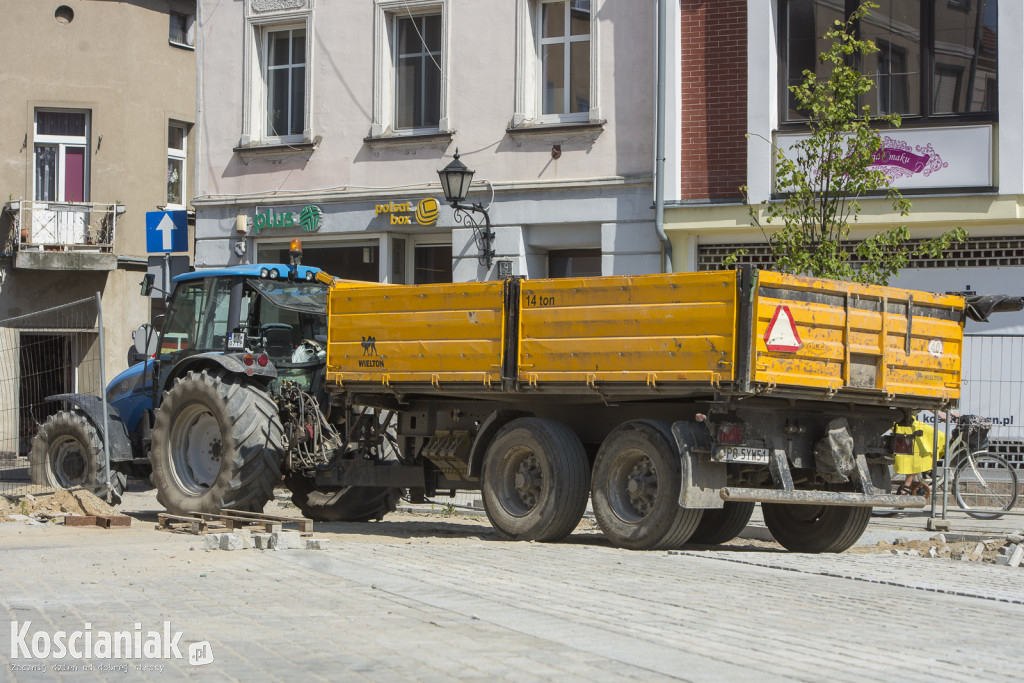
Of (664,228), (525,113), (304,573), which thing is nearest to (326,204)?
(525,113)

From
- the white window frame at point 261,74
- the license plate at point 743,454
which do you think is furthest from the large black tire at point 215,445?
the white window frame at point 261,74

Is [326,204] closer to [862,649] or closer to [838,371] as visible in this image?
[838,371]

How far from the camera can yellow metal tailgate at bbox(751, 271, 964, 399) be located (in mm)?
10047

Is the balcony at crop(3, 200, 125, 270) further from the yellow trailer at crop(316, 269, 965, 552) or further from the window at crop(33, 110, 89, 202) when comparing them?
the yellow trailer at crop(316, 269, 965, 552)

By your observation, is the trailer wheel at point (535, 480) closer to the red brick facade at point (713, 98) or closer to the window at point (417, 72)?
the red brick facade at point (713, 98)

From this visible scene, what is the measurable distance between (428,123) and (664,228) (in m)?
4.09

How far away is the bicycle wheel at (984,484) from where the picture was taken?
1541 cm

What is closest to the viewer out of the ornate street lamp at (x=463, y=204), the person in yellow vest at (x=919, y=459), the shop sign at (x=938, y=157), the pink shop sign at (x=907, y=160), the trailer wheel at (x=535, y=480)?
the trailer wheel at (x=535, y=480)

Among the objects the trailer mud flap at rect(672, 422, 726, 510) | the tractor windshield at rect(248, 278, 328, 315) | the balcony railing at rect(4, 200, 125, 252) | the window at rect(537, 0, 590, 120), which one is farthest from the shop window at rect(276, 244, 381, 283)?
the trailer mud flap at rect(672, 422, 726, 510)

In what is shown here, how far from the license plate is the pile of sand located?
5.73 meters

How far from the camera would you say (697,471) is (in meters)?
10.3

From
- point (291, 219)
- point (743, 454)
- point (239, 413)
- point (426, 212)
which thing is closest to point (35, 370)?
point (291, 219)

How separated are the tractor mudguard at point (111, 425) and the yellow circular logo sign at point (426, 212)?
6800 mm

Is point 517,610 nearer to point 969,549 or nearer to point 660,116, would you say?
point 969,549
